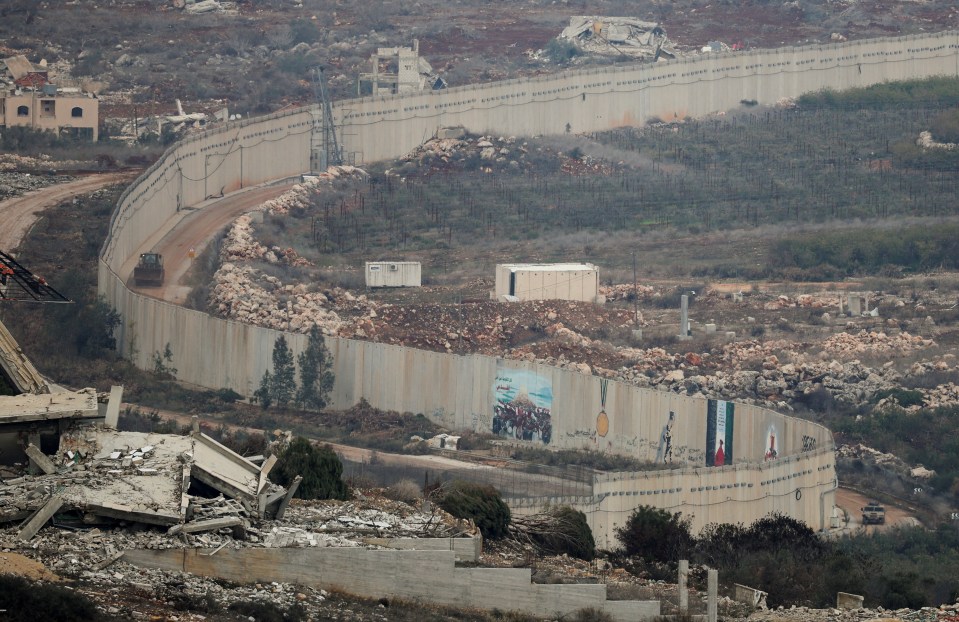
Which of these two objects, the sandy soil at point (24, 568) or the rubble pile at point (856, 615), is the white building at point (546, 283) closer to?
the rubble pile at point (856, 615)

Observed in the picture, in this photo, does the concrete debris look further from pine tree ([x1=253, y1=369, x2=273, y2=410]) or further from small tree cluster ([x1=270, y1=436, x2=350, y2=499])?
small tree cluster ([x1=270, y1=436, x2=350, y2=499])

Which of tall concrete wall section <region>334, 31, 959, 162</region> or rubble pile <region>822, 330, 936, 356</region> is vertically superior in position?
tall concrete wall section <region>334, 31, 959, 162</region>

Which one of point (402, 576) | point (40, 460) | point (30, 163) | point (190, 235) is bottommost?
point (402, 576)

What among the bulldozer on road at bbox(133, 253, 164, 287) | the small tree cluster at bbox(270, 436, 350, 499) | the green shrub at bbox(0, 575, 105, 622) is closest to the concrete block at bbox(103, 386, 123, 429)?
the small tree cluster at bbox(270, 436, 350, 499)

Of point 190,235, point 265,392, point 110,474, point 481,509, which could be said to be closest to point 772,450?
point 265,392

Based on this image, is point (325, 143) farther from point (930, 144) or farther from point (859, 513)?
point (859, 513)
